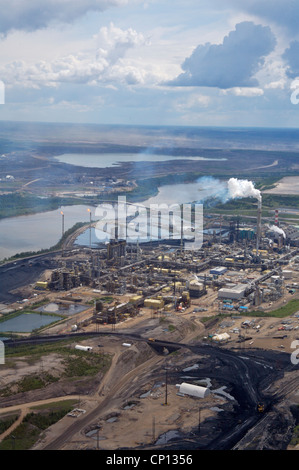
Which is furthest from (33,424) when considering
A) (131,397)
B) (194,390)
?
(194,390)

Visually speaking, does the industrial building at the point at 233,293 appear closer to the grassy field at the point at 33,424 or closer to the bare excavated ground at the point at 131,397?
the bare excavated ground at the point at 131,397

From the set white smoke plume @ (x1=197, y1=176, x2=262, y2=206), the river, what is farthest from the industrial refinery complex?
white smoke plume @ (x1=197, y1=176, x2=262, y2=206)

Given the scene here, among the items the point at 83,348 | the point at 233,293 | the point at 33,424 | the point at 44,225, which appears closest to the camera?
the point at 33,424

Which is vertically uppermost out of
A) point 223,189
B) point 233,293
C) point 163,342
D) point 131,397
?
point 223,189

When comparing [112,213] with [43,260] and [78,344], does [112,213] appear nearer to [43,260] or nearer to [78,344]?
[43,260]

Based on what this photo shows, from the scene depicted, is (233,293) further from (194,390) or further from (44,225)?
(44,225)

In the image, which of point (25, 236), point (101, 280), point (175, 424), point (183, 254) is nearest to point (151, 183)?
point (25, 236)

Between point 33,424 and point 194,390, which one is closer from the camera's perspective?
point 33,424

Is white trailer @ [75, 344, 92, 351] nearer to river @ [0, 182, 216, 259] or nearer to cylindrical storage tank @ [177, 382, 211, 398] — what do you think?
cylindrical storage tank @ [177, 382, 211, 398]

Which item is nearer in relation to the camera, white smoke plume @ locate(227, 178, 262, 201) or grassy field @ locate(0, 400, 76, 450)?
grassy field @ locate(0, 400, 76, 450)
